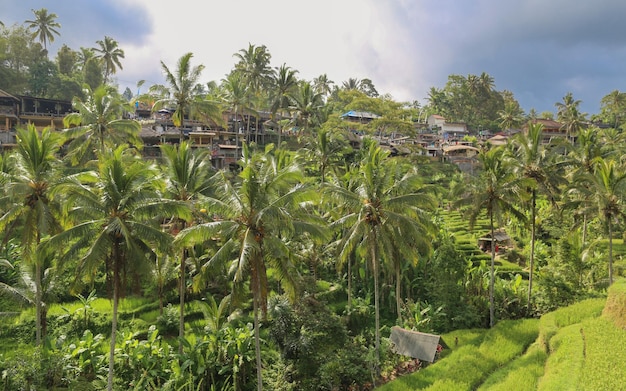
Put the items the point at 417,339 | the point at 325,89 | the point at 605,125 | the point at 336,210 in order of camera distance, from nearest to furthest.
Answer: the point at 417,339 → the point at 336,210 → the point at 325,89 → the point at 605,125

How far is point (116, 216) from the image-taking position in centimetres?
1577

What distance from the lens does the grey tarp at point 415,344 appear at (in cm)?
2075

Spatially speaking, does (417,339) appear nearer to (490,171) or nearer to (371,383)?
(371,383)

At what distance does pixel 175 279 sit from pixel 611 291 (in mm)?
25183

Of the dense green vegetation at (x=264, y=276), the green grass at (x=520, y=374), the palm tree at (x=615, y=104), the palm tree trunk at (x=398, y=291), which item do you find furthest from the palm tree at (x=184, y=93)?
the palm tree at (x=615, y=104)

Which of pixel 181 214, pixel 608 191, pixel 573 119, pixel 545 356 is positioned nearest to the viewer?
pixel 181 214

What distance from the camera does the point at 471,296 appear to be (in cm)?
2720

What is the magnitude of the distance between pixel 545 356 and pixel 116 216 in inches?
804

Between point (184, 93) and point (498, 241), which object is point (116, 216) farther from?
point (498, 241)

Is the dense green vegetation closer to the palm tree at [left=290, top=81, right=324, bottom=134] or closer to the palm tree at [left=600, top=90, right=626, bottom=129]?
the palm tree at [left=290, top=81, right=324, bottom=134]

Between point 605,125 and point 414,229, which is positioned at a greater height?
point 605,125

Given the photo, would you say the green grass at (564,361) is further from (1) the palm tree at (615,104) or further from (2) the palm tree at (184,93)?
(1) the palm tree at (615,104)

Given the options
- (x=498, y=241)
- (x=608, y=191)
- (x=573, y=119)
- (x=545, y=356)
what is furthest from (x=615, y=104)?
(x=545, y=356)

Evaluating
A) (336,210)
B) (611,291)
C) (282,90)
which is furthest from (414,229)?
(282,90)
